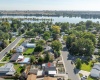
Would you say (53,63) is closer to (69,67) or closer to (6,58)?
(69,67)

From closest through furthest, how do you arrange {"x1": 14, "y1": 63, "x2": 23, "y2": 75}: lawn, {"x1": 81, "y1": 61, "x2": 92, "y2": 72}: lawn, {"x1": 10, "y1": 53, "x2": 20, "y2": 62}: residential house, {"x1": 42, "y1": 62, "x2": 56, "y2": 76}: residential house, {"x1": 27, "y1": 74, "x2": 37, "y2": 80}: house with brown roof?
1. {"x1": 27, "y1": 74, "x2": 37, "y2": 80}: house with brown roof
2. {"x1": 42, "y1": 62, "x2": 56, "y2": 76}: residential house
3. {"x1": 14, "y1": 63, "x2": 23, "y2": 75}: lawn
4. {"x1": 81, "y1": 61, "x2": 92, "y2": 72}: lawn
5. {"x1": 10, "y1": 53, "x2": 20, "y2": 62}: residential house

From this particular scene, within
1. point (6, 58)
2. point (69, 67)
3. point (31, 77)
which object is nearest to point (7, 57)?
point (6, 58)

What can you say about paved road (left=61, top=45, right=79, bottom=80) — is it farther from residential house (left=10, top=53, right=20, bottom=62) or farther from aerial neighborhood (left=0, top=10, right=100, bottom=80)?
residential house (left=10, top=53, right=20, bottom=62)

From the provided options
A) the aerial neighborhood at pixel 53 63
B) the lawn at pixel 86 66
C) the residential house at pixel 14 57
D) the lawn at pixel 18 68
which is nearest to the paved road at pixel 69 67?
the aerial neighborhood at pixel 53 63

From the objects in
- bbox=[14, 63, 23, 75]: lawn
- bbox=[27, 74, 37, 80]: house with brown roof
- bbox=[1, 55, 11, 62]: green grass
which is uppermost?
bbox=[27, 74, 37, 80]: house with brown roof

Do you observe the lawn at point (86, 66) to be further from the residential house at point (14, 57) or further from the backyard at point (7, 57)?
the backyard at point (7, 57)

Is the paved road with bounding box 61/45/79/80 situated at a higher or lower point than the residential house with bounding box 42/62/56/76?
lower

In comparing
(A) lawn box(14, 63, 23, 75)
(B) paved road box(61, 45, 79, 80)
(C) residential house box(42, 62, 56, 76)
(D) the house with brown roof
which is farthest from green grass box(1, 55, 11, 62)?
(B) paved road box(61, 45, 79, 80)

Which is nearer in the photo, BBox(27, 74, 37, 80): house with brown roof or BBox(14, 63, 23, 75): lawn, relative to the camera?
BBox(27, 74, 37, 80): house with brown roof

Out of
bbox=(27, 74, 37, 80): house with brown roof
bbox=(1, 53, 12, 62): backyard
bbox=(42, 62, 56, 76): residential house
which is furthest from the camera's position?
bbox=(1, 53, 12, 62): backyard

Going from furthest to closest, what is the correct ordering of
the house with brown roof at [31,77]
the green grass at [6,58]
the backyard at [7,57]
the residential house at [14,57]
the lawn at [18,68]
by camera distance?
the backyard at [7,57]
the green grass at [6,58]
the residential house at [14,57]
the lawn at [18,68]
the house with brown roof at [31,77]

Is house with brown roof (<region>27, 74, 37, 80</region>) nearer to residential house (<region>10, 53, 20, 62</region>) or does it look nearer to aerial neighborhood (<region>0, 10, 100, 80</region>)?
aerial neighborhood (<region>0, 10, 100, 80</region>)
